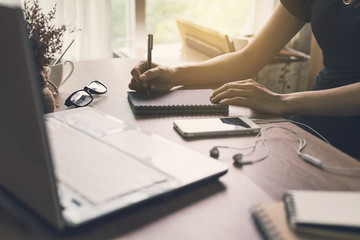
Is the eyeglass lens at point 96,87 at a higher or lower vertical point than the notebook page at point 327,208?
lower

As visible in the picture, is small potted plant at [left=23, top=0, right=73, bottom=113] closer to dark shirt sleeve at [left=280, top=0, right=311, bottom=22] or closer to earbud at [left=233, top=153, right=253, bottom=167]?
earbud at [left=233, top=153, right=253, bottom=167]

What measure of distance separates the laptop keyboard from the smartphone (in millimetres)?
198

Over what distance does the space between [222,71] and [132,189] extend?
0.79 meters

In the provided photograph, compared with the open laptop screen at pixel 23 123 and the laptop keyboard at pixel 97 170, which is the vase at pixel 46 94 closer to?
the laptop keyboard at pixel 97 170

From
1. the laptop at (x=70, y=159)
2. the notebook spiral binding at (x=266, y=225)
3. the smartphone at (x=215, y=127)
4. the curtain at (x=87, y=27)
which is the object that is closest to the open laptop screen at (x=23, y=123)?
the laptop at (x=70, y=159)

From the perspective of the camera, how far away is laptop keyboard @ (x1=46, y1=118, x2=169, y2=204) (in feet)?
1.76

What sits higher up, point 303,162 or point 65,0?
point 65,0

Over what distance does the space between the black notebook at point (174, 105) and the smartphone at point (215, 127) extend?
6cm

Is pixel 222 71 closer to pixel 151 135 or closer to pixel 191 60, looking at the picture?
pixel 191 60

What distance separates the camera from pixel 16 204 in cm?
53

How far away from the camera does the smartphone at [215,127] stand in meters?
0.80

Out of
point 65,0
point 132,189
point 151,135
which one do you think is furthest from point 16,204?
point 65,0

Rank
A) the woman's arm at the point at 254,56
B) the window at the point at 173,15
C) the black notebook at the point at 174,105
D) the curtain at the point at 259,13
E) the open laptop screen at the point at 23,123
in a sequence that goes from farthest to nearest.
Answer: the curtain at the point at 259,13 < the window at the point at 173,15 < the woman's arm at the point at 254,56 < the black notebook at the point at 174,105 < the open laptop screen at the point at 23,123

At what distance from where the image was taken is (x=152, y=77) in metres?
1.05
